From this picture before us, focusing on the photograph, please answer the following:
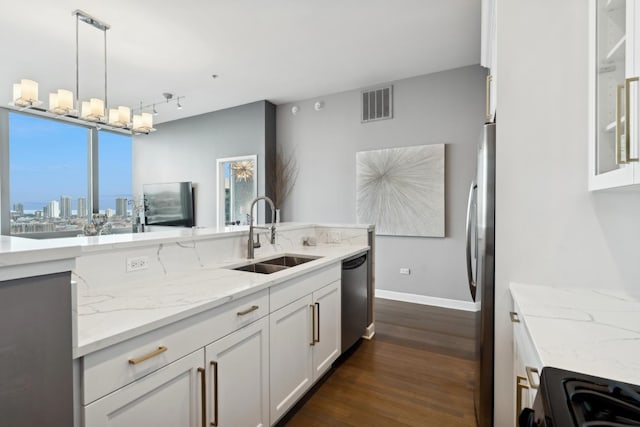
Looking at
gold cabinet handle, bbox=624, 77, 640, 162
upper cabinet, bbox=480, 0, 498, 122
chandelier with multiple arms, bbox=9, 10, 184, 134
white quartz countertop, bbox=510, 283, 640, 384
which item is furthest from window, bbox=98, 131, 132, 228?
gold cabinet handle, bbox=624, 77, 640, 162

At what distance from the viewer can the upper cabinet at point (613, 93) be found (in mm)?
937

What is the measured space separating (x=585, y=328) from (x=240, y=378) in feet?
4.56

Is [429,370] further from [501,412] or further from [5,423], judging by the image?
[5,423]

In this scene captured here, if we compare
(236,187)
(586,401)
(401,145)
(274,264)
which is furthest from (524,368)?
(236,187)

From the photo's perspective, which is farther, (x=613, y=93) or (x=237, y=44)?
(x=237, y=44)

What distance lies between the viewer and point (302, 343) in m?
1.89

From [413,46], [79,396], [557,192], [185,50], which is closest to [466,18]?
[413,46]

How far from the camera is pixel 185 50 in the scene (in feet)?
11.1

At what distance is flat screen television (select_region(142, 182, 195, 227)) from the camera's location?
5836 millimetres

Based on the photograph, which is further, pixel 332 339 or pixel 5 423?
pixel 332 339

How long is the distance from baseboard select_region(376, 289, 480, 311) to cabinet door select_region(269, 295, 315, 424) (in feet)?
8.02

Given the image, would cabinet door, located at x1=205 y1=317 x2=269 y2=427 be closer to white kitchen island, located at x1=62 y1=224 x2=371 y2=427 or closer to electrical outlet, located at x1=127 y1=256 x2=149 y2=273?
white kitchen island, located at x1=62 y1=224 x2=371 y2=427

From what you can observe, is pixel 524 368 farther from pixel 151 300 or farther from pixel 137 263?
pixel 137 263

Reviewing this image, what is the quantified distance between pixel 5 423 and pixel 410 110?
4366 mm
